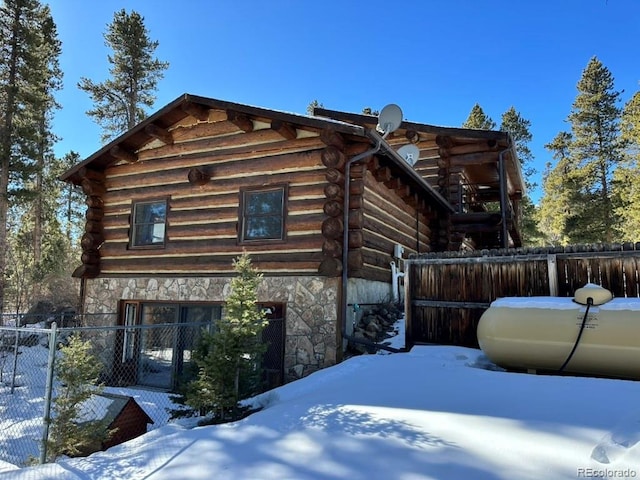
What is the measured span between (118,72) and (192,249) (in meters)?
18.5

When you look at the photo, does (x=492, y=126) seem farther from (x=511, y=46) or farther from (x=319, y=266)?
(x=319, y=266)

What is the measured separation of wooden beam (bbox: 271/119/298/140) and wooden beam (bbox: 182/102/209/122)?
2.15 metres

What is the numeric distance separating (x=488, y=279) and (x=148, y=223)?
7922 millimetres

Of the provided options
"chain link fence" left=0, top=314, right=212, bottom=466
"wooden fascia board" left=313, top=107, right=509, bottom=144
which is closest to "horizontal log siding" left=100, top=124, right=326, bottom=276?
"chain link fence" left=0, top=314, right=212, bottom=466

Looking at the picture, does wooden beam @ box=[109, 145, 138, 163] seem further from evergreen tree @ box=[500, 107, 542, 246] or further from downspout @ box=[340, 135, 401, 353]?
evergreen tree @ box=[500, 107, 542, 246]

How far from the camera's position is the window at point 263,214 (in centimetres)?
879

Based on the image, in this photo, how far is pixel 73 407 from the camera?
4992 millimetres

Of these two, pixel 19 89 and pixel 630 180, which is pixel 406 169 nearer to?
pixel 19 89

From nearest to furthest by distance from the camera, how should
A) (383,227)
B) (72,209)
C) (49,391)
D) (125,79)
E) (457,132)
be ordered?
(49,391)
(383,227)
(457,132)
(125,79)
(72,209)

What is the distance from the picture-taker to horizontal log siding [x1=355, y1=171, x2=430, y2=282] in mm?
8852

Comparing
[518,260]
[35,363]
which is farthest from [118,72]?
[518,260]

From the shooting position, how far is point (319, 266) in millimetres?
7949

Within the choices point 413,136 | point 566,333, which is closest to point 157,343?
point 566,333

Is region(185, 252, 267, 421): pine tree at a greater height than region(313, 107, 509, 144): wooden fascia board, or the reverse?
region(313, 107, 509, 144): wooden fascia board
